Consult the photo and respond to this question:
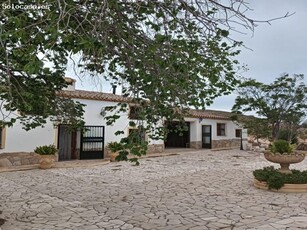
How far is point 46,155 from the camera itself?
11719mm

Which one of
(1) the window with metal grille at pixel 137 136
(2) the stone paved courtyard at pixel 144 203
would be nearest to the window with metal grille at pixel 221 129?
(2) the stone paved courtyard at pixel 144 203

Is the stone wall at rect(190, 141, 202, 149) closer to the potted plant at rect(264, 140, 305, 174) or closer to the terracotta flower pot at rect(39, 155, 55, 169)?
the terracotta flower pot at rect(39, 155, 55, 169)

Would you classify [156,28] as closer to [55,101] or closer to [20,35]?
[20,35]

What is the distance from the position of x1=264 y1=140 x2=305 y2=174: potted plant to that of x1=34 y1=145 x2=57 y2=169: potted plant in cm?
830

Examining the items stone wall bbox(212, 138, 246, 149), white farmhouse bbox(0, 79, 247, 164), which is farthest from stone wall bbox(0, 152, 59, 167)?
stone wall bbox(212, 138, 246, 149)

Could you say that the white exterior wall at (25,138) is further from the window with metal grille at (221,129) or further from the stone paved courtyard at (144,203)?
the window with metal grille at (221,129)

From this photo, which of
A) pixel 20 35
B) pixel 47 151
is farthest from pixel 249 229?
pixel 47 151

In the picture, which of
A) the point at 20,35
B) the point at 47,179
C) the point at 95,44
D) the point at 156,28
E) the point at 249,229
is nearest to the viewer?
the point at 20,35

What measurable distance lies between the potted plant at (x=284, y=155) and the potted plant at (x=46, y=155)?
8303mm

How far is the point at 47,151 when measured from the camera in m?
11.8

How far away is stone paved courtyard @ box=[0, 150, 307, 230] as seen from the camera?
4.91m

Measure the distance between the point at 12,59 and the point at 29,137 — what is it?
9783 mm

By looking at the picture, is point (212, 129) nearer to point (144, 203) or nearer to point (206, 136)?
point (206, 136)

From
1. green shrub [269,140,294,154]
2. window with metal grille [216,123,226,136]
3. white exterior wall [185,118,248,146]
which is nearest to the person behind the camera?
green shrub [269,140,294,154]
